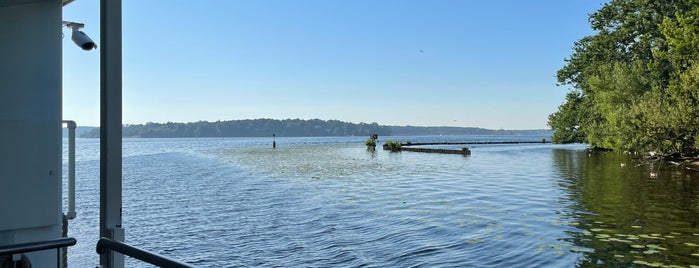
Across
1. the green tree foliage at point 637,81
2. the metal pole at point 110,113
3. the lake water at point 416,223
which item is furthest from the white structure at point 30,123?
the green tree foliage at point 637,81

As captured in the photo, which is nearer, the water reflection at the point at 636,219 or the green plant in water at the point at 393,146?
the water reflection at the point at 636,219

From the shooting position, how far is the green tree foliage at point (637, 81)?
83.4 feet

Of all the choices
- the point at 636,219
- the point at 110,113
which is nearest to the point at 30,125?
the point at 110,113

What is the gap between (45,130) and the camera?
3.76 m

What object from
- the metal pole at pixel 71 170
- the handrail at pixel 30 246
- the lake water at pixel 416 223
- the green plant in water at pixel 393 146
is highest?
the metal pole at pixel 71 170

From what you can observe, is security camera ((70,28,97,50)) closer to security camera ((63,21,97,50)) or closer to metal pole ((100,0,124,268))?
security camera ((63,21,97,50))

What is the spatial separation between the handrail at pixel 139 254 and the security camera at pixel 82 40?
2088 millimetres

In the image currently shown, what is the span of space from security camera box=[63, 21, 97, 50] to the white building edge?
19 centimetres

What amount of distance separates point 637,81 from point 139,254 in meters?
45.3

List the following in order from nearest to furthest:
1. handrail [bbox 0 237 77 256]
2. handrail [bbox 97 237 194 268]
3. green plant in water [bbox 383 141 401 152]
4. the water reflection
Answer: handrail [bbox 97 237 194 268]
handrail [bbox 0 237 77 256]
the water reflection
green plant in water [bbox 383 141 401 152]

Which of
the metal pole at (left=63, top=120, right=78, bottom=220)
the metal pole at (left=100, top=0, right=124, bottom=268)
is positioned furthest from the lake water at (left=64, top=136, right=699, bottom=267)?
the metal pole at (left=100, top=0, right=124, bottom=268)

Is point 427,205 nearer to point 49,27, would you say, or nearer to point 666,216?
point 666,216

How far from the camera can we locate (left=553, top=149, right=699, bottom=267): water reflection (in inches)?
395

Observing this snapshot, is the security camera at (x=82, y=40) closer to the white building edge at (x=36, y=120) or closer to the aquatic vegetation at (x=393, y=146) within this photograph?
the white building edge at (x=36, y=120)
